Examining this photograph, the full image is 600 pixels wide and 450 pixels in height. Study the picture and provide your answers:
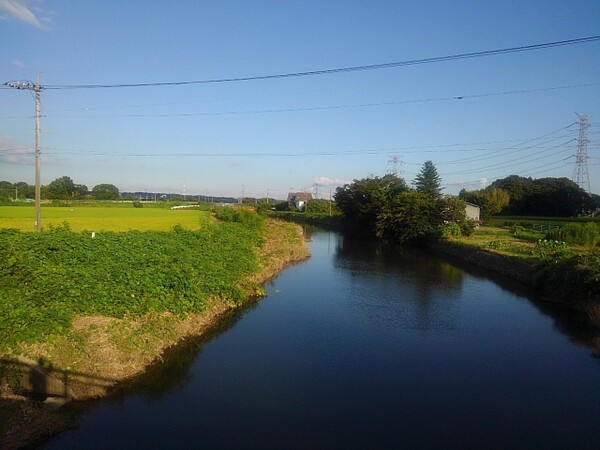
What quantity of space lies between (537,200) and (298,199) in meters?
57.1

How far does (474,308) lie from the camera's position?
53.0ft

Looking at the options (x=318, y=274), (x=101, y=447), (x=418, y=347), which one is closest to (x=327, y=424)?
(x=101, y=447)

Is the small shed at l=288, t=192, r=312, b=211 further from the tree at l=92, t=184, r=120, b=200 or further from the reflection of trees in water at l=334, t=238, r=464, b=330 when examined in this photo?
the reflection of trees in water at l=334, t=238, r=464, b=330

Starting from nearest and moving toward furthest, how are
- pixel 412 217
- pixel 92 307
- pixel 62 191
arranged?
pixel 92 307 → pixel 412 217 → pixel 62 191

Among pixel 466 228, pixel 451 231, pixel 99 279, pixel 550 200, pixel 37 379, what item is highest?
pixel 550 200

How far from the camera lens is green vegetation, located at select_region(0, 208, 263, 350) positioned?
8750 mm

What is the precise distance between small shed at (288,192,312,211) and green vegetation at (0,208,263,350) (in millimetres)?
80159

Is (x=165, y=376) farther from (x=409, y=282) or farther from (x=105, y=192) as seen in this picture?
(x=105, y=192)

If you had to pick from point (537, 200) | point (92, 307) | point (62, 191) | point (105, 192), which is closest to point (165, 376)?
point (92, 307)

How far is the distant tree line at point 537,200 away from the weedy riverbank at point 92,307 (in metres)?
43.6

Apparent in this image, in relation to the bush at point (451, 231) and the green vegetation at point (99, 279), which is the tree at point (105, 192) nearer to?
the bush at point (451, 231)

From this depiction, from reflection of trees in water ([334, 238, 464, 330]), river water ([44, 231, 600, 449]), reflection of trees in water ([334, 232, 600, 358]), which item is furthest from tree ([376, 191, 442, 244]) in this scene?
river water ([44, 231, 600, 449])

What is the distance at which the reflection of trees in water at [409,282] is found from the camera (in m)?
14.8

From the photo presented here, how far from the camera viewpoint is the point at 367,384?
9164 millimetres
